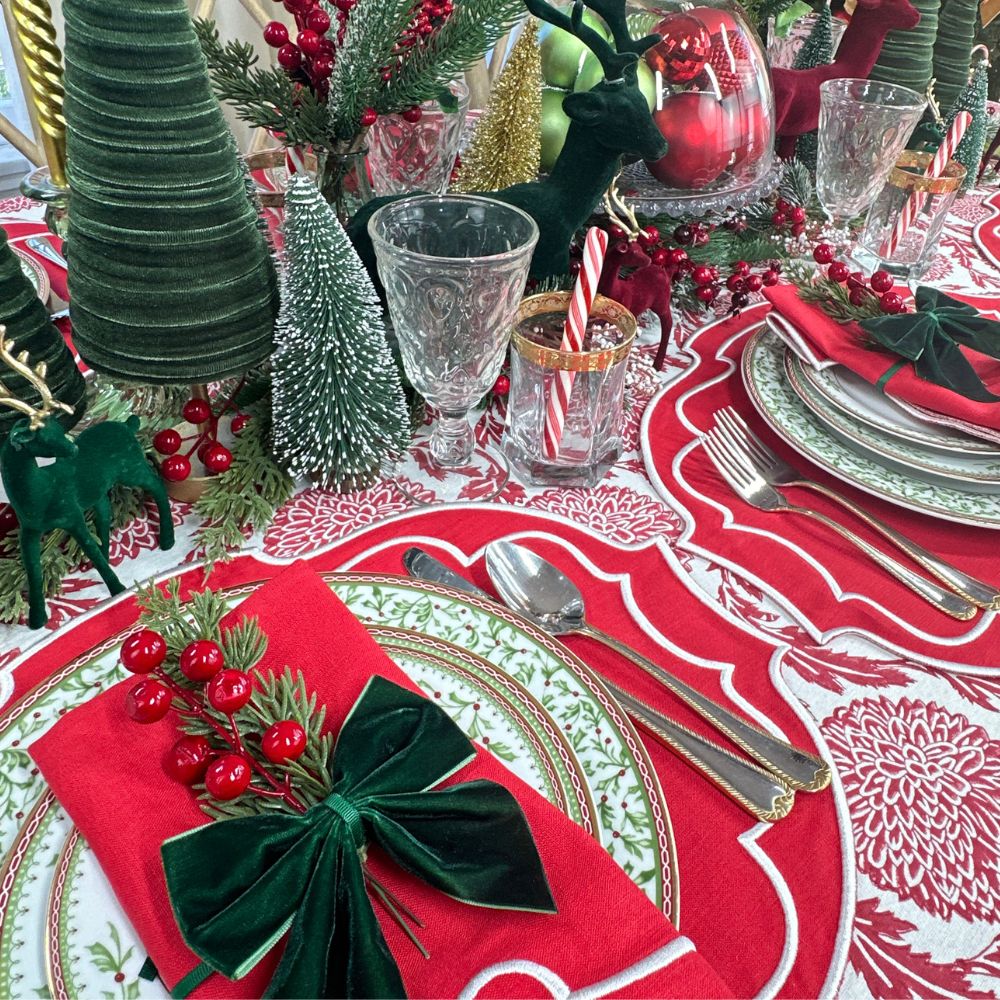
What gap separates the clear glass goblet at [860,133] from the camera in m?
0.92

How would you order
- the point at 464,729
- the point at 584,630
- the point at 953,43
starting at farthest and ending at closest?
the point at 953,43 → the point at 584,630 → the point at 464,729

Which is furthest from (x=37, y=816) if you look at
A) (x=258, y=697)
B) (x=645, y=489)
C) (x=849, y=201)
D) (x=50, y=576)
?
(x=849, y=201)

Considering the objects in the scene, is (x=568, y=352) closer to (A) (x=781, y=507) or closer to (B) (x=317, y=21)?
(A) (x=781, y=507)

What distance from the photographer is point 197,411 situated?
61cm

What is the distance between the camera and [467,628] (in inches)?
18.8

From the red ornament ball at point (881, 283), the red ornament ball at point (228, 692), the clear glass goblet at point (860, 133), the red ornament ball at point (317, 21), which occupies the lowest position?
the red ornament ball at point (228, 692)

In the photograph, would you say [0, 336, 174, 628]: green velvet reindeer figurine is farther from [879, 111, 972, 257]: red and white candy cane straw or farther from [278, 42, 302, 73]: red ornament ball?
[879, 111, 972, 257]: red and white candy cane straw

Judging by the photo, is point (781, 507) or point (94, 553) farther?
point (781, 507)

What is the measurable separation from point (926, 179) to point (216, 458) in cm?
92

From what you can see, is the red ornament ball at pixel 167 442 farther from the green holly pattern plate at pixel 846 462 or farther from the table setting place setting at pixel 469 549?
the green holly pattern plate at pixel 846 462

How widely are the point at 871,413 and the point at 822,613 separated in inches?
9.1

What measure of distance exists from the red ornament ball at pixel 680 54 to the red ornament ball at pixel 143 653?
2.53 ft

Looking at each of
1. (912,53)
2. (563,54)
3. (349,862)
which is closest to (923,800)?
(349,862)

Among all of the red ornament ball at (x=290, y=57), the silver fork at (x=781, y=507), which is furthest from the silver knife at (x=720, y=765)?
the red ornament ball at (x=290, y=57)
